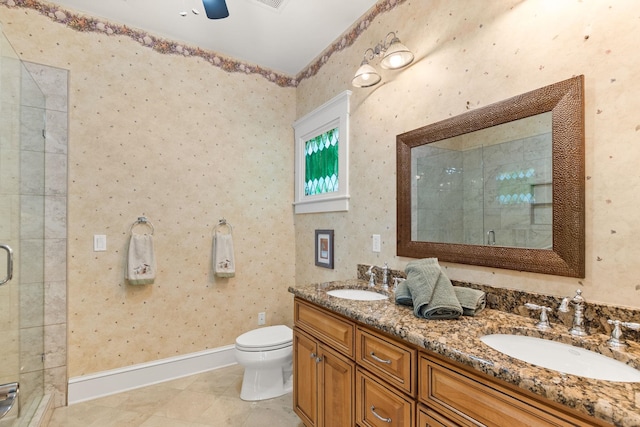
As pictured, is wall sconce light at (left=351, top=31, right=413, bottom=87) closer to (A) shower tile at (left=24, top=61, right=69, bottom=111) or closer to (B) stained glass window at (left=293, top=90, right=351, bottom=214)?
(B) stained glass window at (left=293, top=90, right=351, bottom=214)

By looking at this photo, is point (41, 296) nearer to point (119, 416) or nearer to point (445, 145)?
point (119, 416)

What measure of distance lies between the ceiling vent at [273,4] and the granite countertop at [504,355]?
6.41 ft

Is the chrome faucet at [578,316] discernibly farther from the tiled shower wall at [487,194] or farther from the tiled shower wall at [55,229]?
the tiled shower wall at [55,229]

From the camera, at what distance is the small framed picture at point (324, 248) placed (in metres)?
2.57

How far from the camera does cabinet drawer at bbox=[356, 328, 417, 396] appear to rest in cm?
114

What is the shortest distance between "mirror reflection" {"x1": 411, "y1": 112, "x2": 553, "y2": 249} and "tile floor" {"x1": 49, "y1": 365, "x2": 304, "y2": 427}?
151cm

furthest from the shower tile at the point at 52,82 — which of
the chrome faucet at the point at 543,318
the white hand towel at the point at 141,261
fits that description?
the chrome faucet at the point at 543,318

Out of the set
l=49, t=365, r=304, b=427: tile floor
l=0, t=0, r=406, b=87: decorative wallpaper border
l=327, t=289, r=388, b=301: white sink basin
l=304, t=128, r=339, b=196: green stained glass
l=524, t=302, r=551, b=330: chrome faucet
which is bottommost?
l=49, t=365, r=304, b=427: tile floor

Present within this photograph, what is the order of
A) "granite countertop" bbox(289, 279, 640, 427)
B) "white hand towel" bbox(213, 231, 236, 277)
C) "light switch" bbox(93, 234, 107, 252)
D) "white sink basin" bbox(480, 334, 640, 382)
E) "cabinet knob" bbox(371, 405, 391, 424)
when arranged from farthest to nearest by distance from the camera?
"white hand towel" bbox(213, 231, 236, 277)
"light switch" bbox(93, 234, 107, 252)
"cabinet knob" bbox(371, 405, 391, 424)
"white sink basin" bbox(480, 334, 640, 382)
"granite countertop" bbox(289, 279, 640, 427)

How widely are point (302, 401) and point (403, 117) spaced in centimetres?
179

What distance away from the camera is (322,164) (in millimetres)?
2738

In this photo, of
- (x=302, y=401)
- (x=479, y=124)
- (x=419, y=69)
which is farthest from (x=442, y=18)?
(x=302, y=401)

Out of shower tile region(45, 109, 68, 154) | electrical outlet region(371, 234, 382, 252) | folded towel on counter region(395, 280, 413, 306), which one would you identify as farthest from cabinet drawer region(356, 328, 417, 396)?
shower tile region(45, 109, 68, 154)

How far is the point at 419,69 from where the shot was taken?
1.82 metres
